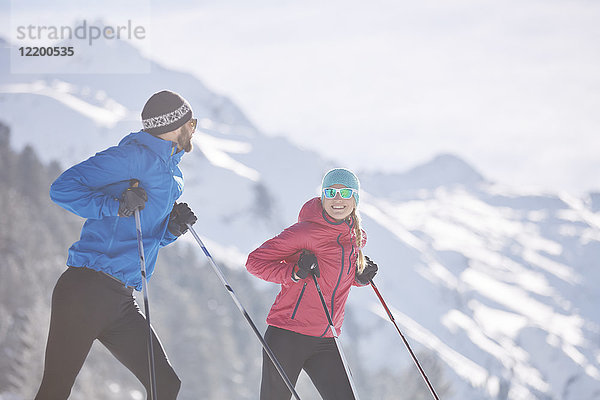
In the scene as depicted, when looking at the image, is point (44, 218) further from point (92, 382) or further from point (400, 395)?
point (400, 395)

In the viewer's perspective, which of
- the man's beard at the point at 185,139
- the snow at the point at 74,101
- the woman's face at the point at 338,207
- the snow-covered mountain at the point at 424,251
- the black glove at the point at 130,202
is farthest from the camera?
the snow at the point at 74,101

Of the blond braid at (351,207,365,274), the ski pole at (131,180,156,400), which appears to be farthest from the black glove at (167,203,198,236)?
the blond braid at (351,207,365,274)

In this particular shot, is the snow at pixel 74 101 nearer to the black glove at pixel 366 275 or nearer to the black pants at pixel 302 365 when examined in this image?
the black glove at pixel 366 275

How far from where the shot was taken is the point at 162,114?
346cm

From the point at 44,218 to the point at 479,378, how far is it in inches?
2367

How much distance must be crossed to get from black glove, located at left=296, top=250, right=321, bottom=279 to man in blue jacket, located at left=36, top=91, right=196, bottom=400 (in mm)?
697

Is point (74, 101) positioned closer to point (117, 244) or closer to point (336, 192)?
point (336, 192)

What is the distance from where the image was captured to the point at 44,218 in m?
65.3

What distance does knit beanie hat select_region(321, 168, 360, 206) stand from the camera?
154 inches

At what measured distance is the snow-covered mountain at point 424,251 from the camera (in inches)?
3772

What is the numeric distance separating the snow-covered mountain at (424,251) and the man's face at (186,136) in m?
78.0

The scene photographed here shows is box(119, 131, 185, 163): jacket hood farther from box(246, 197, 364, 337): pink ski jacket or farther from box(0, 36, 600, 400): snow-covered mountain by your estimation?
box(0, 36, 600, 400): snow-covered mountain

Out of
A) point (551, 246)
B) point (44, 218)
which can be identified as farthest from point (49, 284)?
point (551, 246)

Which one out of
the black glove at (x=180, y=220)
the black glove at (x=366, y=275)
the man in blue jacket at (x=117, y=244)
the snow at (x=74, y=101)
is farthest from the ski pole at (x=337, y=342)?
the snow at (x=74, y=101)
